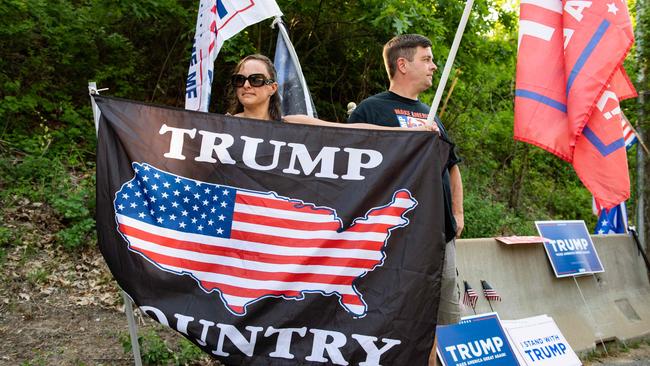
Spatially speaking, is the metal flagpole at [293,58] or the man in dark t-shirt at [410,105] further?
the metal flagpole at [293,58]

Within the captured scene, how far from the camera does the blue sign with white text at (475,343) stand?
536 centimetres

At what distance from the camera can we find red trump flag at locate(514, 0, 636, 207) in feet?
13.3

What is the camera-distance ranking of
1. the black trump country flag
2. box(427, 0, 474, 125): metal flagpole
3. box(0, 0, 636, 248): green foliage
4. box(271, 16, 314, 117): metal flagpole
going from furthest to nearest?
box(0, 0, 636, 248): green foliage
box(271, 16, 314, 117): metal flagpole
box(427, 0, 474, 125): metal flagpole
the black trump country flag

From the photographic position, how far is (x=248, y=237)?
133 inches

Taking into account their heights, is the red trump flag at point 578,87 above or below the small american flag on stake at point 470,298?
above

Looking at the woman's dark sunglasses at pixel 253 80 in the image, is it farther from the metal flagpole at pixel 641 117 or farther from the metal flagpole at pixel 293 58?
the metal flagpole at pixel 641 117

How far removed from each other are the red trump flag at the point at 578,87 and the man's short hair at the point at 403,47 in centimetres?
73

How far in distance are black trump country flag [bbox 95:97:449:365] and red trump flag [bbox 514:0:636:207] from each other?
1.07 metres

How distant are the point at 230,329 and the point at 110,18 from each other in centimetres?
747

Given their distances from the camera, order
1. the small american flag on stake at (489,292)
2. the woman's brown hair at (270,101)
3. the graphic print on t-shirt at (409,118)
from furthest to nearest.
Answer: the small american flag on stake at (489,292), the graphic print on t-shirt at (409,118), the woman's brown hair at (270,101)

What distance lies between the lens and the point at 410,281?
11.0 feet

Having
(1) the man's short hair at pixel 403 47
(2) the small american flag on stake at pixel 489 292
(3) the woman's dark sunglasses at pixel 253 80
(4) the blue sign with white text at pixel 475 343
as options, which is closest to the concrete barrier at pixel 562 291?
(2) the small american flag on stake at pixel 489 292

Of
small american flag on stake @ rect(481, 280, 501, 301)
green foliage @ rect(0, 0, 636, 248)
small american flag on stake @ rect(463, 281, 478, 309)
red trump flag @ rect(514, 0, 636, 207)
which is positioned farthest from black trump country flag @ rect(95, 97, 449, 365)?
green foliage @ rect(0, 0, 636, 248)

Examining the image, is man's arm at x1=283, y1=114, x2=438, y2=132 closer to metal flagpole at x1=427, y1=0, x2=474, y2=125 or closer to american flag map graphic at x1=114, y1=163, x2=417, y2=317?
metal flagpole at x1=427, y1=0, x2=474, y2=125
